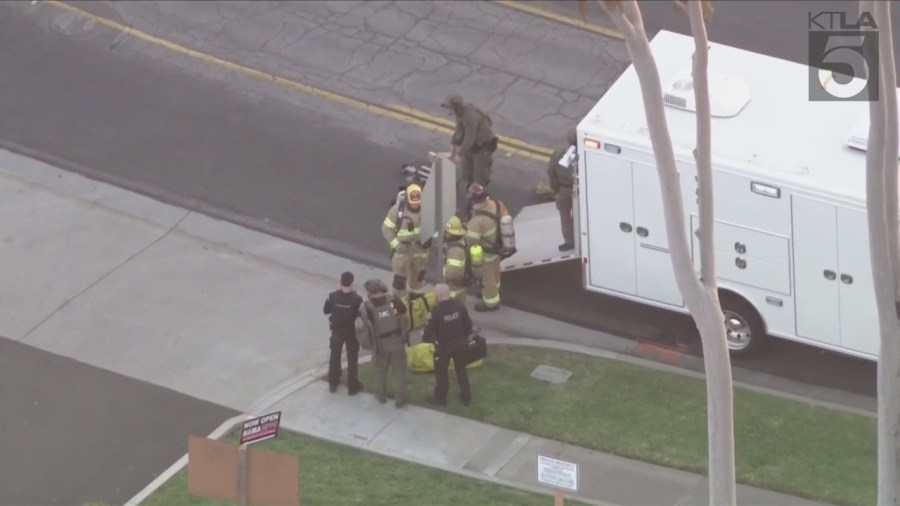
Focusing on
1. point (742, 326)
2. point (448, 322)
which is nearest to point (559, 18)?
point (742, 326)

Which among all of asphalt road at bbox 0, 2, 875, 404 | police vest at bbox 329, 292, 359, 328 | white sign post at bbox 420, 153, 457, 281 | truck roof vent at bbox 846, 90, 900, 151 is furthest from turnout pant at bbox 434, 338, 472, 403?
truck roof vent at bbox 846, 90, 900, 151

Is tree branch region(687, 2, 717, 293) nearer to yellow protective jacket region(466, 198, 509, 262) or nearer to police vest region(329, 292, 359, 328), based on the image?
police vest region(329, 292, 359, 328)

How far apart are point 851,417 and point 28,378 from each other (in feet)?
25.3

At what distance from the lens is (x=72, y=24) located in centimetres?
2180

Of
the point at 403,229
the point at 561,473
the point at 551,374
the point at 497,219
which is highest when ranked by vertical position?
the point at 497,219

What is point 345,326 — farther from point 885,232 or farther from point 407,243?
point 885,232

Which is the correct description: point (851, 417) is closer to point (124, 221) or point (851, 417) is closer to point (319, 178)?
point (319, 178)

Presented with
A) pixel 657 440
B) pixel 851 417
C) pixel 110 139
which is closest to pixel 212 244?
pixel 110 139

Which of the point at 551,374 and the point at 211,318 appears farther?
the point at 211,318

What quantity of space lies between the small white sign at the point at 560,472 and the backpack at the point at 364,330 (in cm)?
350

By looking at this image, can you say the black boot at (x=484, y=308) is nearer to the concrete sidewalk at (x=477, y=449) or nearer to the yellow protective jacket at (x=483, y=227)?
the yellow protective jacket at (x=483, y=227)

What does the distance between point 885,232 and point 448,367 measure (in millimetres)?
5511

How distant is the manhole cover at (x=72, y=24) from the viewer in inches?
851

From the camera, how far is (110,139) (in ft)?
64.4
